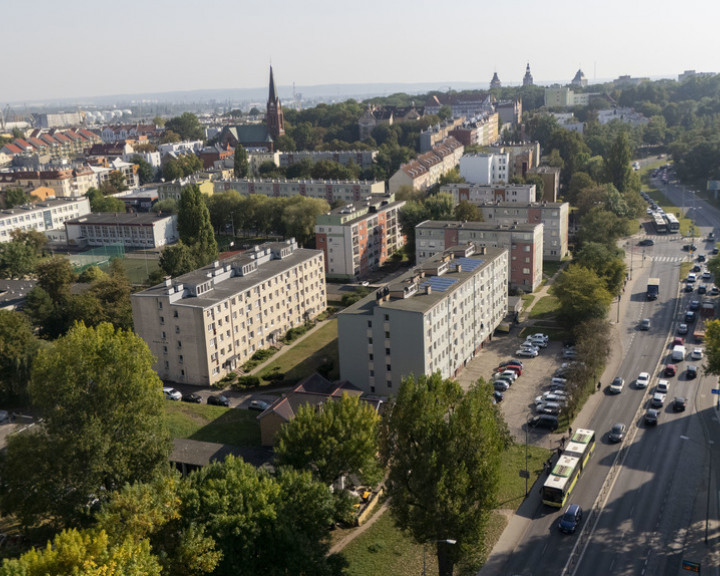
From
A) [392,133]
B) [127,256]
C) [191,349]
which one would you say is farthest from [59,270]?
[392,133]

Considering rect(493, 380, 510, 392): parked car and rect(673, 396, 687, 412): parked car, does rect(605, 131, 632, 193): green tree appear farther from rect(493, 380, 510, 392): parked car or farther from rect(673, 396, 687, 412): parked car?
rect(493, 380, 510, 392): parked car

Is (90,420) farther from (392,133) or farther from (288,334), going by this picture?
(392,133)

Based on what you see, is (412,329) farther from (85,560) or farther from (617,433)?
(85,560)

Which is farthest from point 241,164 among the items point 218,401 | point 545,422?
point 545,422

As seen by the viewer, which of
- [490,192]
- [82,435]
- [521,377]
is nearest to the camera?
[82,435]

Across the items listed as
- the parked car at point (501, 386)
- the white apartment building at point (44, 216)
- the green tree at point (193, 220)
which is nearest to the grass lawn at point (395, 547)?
the parked car at point (501, 386)

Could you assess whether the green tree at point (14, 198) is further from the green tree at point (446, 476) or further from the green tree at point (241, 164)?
the green tree at point (446, 476)

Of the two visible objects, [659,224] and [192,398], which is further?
[659,224]
